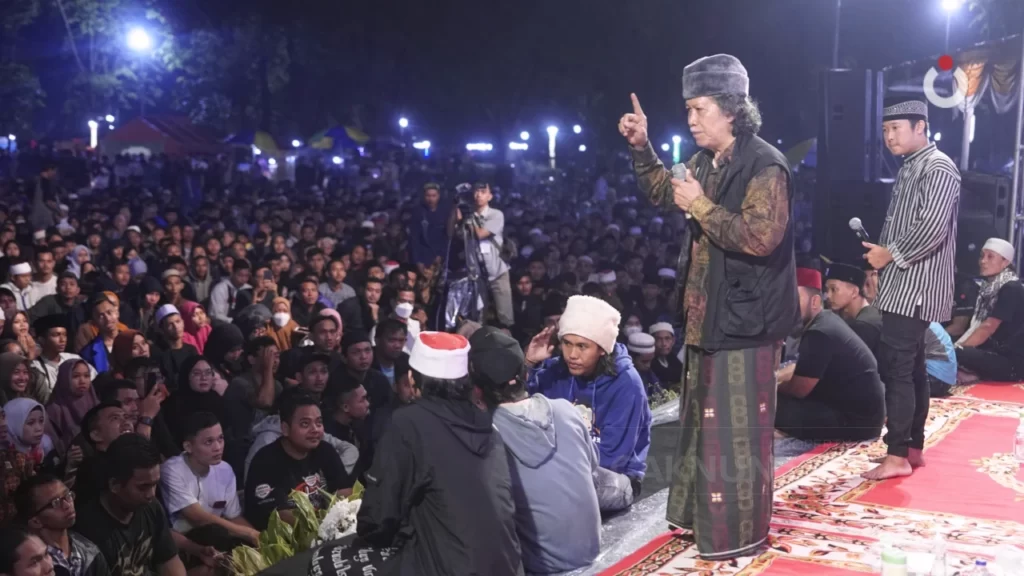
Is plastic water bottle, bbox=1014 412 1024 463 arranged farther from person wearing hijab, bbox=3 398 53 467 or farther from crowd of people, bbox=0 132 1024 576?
person wearing hijab, bbox=3 398 53 467

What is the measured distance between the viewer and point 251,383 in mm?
7258

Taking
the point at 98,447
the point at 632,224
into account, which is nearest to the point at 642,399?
the point at 98,447

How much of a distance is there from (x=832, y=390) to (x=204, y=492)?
11.2ft

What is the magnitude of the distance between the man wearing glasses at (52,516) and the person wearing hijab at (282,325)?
14.2 ft

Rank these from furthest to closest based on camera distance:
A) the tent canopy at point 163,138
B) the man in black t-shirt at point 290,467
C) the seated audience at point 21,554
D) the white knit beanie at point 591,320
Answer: the tent canopy at point 163,138 < the man in black t-shirt at point 290,467 < the white knit beanie at point 591,320 < the seated audience at point 21,554

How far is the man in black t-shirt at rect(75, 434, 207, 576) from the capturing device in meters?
4.63

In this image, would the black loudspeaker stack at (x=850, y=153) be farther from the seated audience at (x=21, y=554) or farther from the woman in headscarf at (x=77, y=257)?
the seated audience at (x=21, y=554)

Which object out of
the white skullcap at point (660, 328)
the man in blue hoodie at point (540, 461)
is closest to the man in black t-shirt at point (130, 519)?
the man in blue hoodie at point (540, 461)

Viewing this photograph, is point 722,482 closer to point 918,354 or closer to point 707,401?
point 707,401

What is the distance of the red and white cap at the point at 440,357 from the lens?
366cm

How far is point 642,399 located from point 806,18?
70.3 ft

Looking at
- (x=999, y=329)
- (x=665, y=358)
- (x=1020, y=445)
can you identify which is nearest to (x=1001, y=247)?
(x=999, y=329)

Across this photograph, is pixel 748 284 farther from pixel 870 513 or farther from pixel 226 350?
pixel 226 350

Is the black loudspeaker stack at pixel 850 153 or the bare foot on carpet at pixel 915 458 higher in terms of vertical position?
the black loudspeaker stack at pixel 850 153
